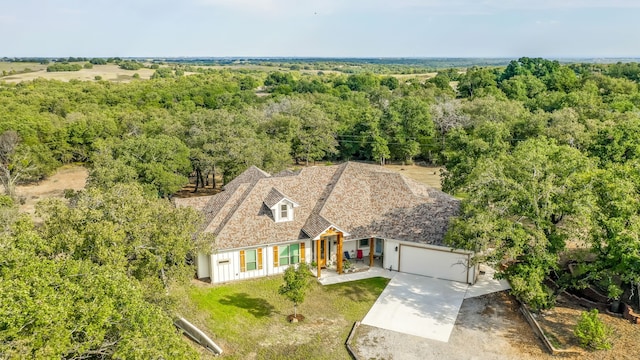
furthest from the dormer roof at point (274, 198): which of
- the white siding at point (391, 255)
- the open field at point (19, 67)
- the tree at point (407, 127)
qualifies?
the open field at point (19, 67)

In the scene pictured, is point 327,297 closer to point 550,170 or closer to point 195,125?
point 550,170

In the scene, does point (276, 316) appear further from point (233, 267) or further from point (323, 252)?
point (323, 252)

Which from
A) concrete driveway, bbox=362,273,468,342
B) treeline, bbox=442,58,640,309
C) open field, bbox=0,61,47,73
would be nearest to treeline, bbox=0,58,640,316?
treeline, bbox=442,58,640,309

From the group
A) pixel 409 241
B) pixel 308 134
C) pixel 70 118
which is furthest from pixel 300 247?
pixel 70 118

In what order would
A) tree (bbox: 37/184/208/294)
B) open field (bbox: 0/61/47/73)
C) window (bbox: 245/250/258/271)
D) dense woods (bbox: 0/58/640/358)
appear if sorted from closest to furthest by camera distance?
dense woods (bbox: 0/58/640/358), tree (bbox: 37/184/208/294), window (bbox: 245/250/258/271), open field (bbox: 0/61/47/73)

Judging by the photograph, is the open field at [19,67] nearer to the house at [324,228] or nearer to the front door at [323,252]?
the house at [324,228]

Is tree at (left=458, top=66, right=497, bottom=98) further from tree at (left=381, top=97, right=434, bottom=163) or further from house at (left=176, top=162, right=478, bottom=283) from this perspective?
house at (left=176, top=162, right=478, bottom=283)

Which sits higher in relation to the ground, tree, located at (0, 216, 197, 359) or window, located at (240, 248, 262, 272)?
tree, located at (0, 216, 197, 359)
